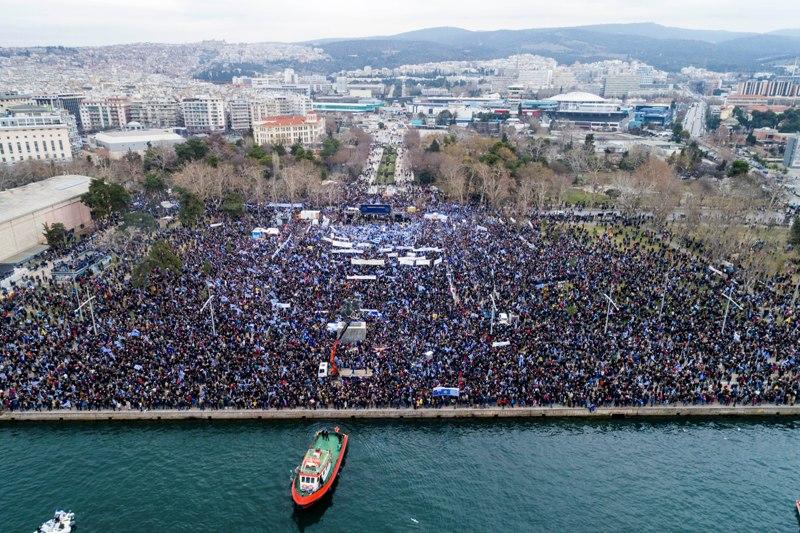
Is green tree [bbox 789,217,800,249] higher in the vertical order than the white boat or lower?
higher

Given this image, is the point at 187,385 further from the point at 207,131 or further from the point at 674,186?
the point at 207,131

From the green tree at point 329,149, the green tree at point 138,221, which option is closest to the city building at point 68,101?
the green tree at point 329,149

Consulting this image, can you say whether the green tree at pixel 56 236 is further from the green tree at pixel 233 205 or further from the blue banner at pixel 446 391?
the blue banner at pixel 446 391

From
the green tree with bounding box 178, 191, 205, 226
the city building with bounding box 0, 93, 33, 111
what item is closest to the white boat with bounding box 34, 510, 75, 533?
the green tree with bounding box 178, 191, 205, 226

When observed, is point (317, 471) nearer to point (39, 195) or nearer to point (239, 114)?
point (39, 195)

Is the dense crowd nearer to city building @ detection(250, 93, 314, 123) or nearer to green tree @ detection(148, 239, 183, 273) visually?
green tree @ detection(148, 239, 183, 273)

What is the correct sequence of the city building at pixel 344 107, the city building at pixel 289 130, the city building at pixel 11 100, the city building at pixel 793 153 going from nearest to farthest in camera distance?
the city building at pixel 793 153 → the city building at pixel 11 100 → the city building at pixel 289 130 → the city building at pixel 344 107
